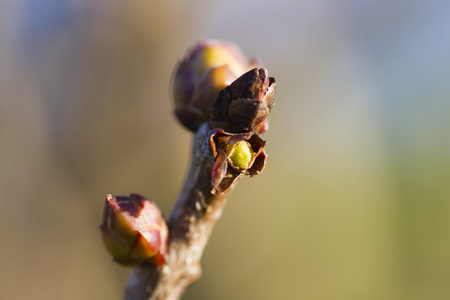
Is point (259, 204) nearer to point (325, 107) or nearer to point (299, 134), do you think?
point (299, 134)

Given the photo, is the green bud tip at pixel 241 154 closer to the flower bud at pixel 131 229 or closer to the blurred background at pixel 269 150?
the flower bud at pixel 131 229

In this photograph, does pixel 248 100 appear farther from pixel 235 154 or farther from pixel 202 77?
pixel 202 77

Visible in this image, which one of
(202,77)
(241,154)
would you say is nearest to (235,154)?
(241,154)

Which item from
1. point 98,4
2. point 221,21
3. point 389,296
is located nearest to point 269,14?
point 221,21

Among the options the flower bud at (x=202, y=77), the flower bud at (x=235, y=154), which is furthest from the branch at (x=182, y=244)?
the flower bud at (x=235, y=154)

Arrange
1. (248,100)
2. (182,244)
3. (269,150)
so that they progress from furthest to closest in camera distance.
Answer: (269,150)
(182,244)
(248,100)
